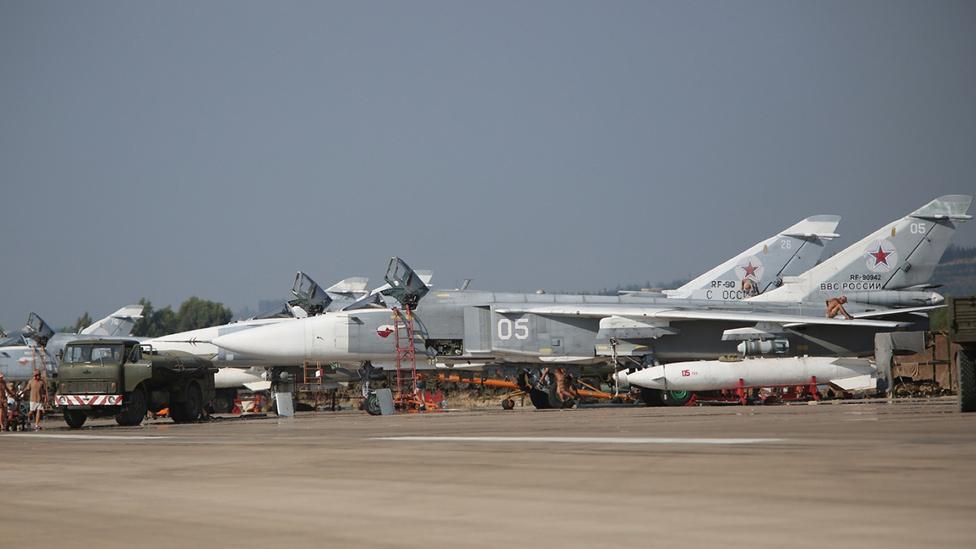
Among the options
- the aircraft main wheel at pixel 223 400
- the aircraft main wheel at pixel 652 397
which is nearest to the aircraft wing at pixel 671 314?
the aircraft main wheel at pixel 652 397

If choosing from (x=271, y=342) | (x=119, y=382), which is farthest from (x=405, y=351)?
(x=119, y=382)

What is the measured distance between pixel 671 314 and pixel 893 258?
27.2ft

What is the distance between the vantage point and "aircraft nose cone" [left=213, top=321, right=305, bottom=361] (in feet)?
98.4

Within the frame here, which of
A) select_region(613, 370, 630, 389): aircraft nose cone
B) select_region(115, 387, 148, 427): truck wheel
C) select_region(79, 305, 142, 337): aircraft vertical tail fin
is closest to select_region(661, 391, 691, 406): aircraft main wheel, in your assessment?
select_region(613, 370, 630, 389): aircraft nose cone

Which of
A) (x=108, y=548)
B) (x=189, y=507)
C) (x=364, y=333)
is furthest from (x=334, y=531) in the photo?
(x=364, y=333)

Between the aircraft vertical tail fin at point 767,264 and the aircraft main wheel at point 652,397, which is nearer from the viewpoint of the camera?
the aircraft main wheel at point 652,397

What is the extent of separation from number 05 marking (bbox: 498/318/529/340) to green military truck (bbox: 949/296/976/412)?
549 inches

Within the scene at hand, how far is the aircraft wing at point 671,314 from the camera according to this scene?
27.9 m

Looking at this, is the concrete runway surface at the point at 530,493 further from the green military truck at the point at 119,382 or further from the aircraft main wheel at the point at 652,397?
the aircraft main wheel at the point at 652,397

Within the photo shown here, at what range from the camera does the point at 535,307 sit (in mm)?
29422

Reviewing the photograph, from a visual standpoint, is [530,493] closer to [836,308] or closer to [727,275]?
[836,308]

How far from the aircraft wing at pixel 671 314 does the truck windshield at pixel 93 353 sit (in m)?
9.49

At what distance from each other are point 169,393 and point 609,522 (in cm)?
2219

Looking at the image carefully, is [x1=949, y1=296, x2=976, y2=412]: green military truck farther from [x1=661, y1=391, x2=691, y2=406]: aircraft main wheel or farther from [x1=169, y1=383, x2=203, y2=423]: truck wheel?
[x1=169, y1=383, x2=203, y2=423]: truck wheel
